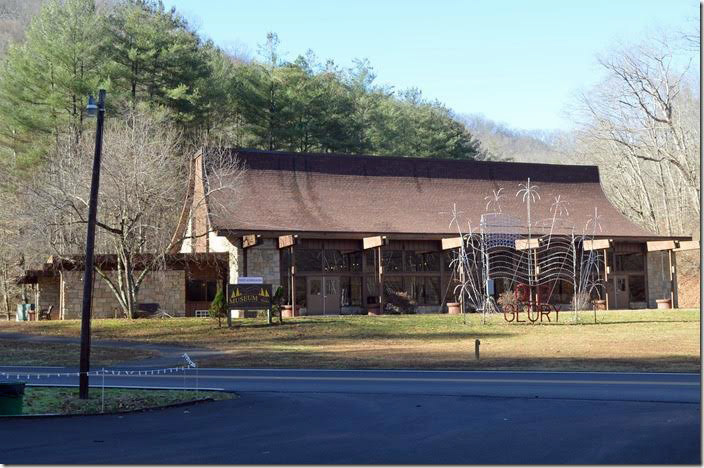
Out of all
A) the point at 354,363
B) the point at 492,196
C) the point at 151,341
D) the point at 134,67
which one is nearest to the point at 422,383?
the point at 354,363

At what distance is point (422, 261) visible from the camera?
4412 cm

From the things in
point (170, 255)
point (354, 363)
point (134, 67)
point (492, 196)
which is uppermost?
point (134, 67)

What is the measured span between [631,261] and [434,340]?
20202 millimetres

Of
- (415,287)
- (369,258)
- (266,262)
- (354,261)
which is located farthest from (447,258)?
(266,262)

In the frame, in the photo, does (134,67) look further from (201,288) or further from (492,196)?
Result: (492,196)

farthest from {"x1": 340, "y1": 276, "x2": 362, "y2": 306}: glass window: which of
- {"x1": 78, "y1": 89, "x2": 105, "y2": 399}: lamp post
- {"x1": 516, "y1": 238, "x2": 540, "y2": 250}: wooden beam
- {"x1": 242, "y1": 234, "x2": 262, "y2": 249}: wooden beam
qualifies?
{"x1": 78, "y1": 89, "x2": 105, "y2": 399}: lamp post

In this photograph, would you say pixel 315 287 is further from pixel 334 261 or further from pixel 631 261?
pixel 631 261

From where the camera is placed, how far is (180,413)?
14.4 meters

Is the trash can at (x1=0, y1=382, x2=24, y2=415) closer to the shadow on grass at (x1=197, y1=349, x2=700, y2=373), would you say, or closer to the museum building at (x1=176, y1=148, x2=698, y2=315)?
the shadow on grass at (x1=197, y1=349, x2=700, y2=373)

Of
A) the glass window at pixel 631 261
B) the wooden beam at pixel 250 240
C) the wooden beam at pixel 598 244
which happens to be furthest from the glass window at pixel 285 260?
the glass window at pixel 631 261

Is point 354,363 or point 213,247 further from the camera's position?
point 213,247

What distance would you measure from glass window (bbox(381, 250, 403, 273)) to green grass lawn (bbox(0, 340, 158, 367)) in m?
17.2

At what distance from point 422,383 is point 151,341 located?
15249 millimetres

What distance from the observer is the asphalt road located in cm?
1020
